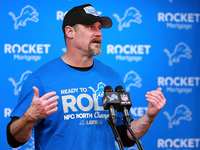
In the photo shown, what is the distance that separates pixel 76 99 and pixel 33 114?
36cm

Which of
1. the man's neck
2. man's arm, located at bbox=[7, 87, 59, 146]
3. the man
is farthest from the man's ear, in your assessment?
man's arm, located at bbox=[7, 87, 59, 146]

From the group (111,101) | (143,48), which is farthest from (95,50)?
(143,48)

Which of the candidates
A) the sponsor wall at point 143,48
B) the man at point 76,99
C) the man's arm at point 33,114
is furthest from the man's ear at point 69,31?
the sponsor wall at point 143,48

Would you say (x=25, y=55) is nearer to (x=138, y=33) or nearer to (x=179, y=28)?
(x=138, y=33)

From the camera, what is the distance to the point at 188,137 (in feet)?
10.7

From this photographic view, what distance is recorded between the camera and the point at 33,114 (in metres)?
1.34

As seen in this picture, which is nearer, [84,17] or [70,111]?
[70,111]

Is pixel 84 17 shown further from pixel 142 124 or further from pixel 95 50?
pixel 142 124

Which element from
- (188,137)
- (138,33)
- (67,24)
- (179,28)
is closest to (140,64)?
(138,33)

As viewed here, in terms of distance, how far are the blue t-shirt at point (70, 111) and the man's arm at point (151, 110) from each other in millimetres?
171

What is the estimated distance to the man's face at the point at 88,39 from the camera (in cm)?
173

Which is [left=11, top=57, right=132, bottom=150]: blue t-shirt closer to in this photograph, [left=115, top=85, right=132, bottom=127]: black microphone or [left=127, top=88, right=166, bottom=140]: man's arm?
[left=127, top=88, right=166, bottom=140]: man's arm

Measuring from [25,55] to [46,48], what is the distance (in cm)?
23

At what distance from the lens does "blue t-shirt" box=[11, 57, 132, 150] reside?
158 cm
